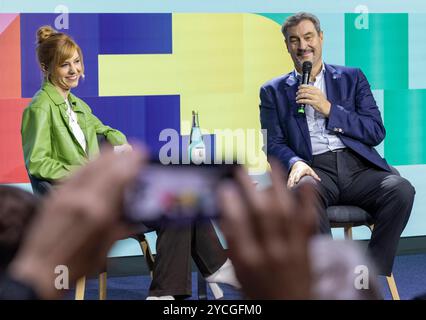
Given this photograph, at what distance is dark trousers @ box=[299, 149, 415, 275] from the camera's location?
2.72m

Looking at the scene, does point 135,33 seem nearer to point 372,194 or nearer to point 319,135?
point 319,135

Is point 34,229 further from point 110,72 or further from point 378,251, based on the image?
point 110,72

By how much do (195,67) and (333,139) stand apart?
1185 millimetres

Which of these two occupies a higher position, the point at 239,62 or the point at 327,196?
the point at 239,62

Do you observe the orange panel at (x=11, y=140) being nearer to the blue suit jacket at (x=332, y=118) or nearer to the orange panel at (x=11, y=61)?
the orange panel at (x=11, y=61)

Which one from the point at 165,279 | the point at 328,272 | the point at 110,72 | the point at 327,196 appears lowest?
the point at 165,279

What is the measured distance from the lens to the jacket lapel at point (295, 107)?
9.27 feet

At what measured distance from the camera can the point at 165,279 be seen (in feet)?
8.51

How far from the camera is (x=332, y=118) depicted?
2.75m

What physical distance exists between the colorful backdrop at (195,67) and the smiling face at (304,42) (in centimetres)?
95

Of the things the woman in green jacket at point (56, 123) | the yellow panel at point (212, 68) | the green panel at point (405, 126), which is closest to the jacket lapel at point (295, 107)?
the woman in green jacket at point (56, 123)

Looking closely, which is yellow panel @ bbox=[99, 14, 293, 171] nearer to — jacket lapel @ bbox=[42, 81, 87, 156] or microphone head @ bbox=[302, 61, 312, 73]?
jacket lapel @ bbox=[42, 81, 87, 156]
